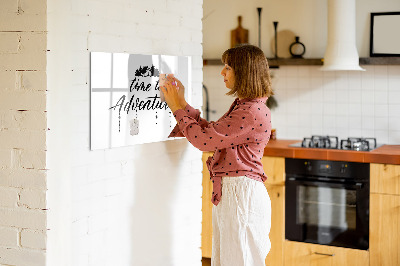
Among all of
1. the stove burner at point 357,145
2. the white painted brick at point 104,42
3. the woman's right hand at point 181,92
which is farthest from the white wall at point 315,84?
the white painted brick at point 104,42

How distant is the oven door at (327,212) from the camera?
420 centimetres

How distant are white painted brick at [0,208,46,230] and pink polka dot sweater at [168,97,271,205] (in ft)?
2.48

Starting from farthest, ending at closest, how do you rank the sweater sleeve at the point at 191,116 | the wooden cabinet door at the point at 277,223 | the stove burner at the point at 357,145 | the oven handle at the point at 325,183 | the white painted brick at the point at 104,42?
the wooden cabinet door at the point at 277,223
the stove burner at the point at 357,145
the oven handle at the point at 325,183
the sweater sleeve at the point at 191,116
the white painted brick at the point at 104,42

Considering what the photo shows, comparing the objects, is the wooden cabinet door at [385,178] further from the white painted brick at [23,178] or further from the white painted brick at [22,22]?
the white painted brick at [22,22]

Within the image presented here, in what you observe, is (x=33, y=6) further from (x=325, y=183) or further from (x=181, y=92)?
(x=325, y=183)

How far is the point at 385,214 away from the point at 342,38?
136 centimetres

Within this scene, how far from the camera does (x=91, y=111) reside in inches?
98.3

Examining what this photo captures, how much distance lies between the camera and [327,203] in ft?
14.3

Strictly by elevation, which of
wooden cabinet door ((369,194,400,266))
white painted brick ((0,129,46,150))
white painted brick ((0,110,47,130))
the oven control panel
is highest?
white painted brick ((0,110,47,130))

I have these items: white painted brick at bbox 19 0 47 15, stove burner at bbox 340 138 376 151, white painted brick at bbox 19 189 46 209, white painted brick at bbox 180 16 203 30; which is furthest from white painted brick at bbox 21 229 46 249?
stove burner at bbox 340 138 376 151

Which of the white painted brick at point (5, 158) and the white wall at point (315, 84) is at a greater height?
the white wall at point (315, 84)

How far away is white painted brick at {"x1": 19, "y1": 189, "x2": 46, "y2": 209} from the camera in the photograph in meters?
2.32

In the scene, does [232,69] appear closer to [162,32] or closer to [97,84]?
[162,32]

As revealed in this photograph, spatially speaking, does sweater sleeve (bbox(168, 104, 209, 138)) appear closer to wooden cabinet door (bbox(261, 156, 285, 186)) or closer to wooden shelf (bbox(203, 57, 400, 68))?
wooden cabinet door (bbox(261, 156, 285, 186))
